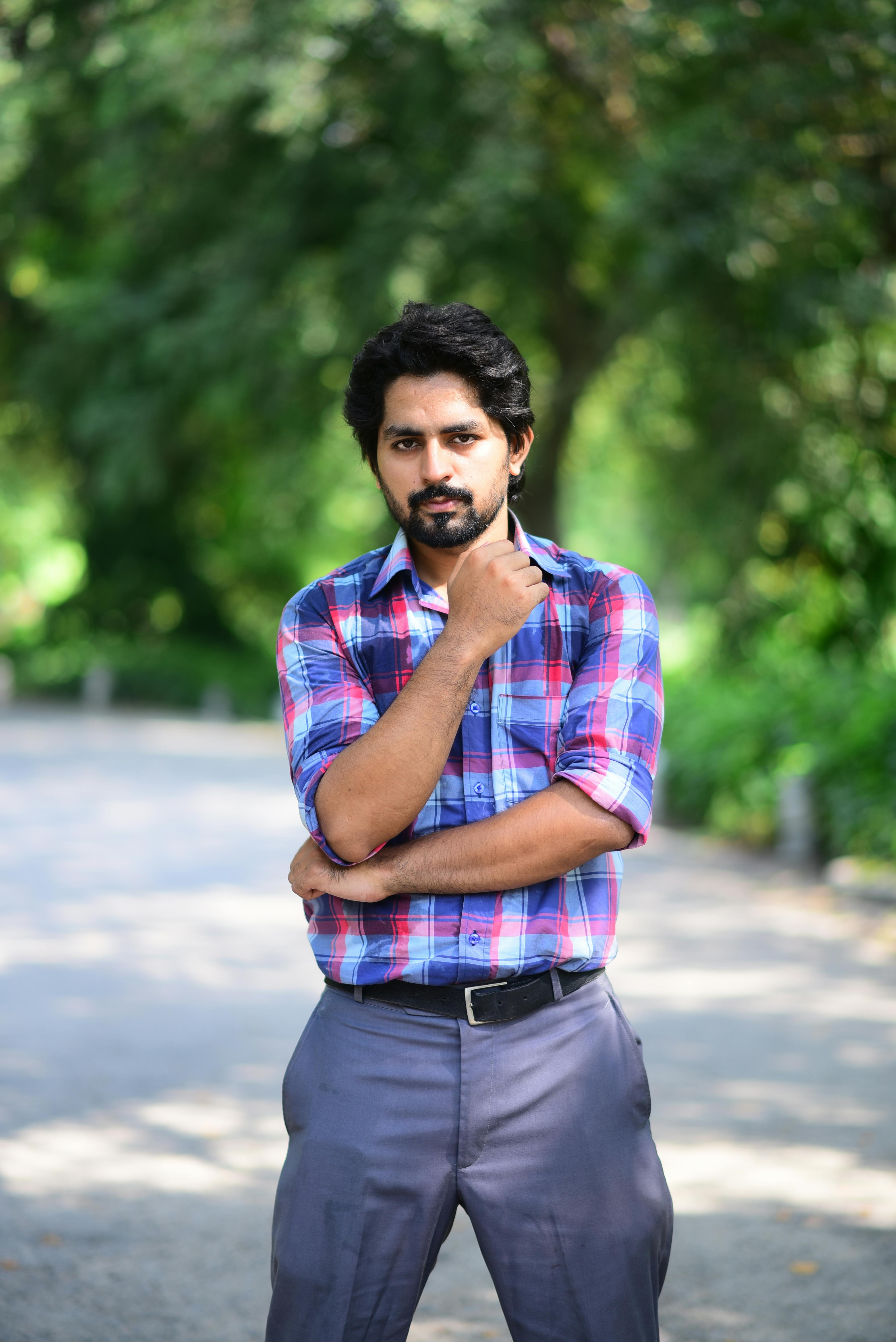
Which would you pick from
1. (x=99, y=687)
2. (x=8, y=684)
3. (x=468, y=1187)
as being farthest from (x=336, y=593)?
(x=8, y=684)

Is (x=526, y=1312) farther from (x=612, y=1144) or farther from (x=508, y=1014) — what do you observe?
(x=508, y=1014)

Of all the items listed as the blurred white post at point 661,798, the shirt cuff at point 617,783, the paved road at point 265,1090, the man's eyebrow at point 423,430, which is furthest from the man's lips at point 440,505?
the blurred white post at point 661,798

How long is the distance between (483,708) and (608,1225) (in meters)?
0.84

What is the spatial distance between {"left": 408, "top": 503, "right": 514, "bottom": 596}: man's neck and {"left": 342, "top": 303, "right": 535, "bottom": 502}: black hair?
16 centimetres

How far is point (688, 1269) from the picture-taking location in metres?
3.94

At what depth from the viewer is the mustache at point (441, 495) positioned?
2.32 meters

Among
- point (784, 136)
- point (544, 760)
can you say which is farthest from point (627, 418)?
point (544, 760)

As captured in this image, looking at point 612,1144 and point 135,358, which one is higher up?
point 135,358

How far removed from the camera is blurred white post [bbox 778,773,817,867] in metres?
9.95

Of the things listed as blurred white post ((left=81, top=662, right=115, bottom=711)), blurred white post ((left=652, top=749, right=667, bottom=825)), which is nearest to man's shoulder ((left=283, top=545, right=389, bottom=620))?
blurred white post ((left=652, top=749, right=667, bottom=825))

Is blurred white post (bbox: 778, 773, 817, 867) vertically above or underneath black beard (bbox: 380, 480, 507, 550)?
underneath

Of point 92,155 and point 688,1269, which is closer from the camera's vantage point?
point 688,1269

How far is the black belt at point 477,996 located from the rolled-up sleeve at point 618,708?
27 centimetres

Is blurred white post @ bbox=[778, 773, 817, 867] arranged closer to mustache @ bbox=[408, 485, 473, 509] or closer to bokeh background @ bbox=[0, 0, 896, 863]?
bokeh background @ bbox=[0, 0, 896, 863]
